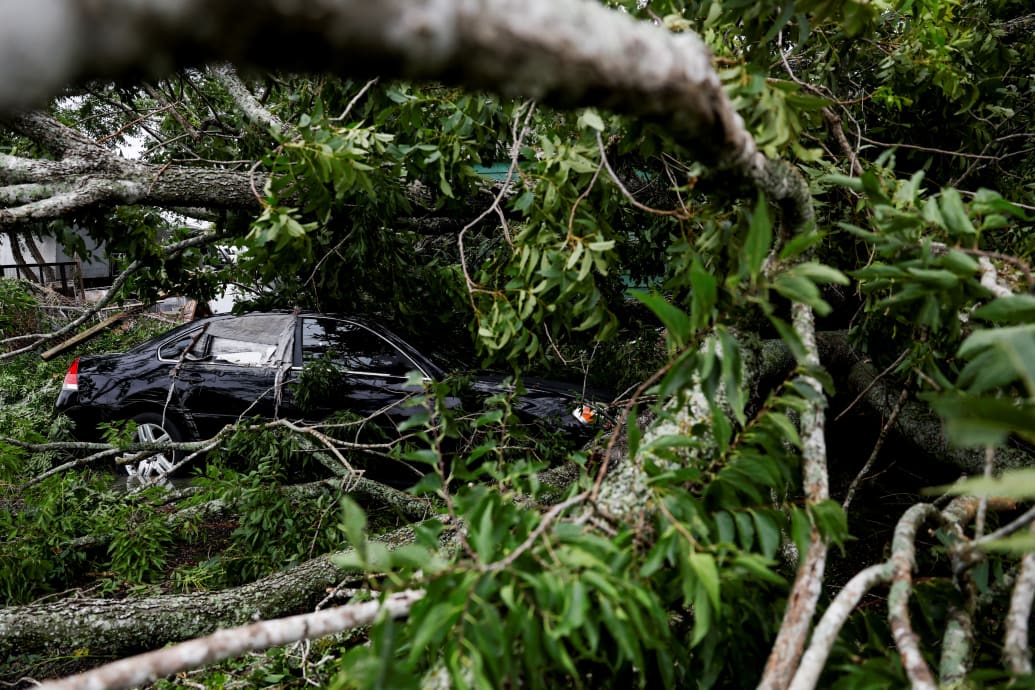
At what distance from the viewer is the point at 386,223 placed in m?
4.34

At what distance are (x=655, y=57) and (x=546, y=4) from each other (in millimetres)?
234

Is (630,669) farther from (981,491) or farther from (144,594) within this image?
(144,594)

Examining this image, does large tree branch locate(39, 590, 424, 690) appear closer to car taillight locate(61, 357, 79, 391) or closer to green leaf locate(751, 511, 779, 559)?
green leaf locate(751, 511, 779, 559)

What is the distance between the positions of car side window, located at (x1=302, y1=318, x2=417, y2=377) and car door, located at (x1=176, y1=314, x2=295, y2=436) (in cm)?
20

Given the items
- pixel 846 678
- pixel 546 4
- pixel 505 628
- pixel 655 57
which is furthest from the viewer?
pixel 846 678

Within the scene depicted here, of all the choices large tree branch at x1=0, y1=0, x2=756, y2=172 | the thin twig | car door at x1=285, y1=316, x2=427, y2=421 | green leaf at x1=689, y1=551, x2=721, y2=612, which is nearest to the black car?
car door at x1=285, y1=316, x2=427, y2=421

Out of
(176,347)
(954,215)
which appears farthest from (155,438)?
(954,215)

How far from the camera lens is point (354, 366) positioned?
5215mm

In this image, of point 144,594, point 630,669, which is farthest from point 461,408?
point 630,669

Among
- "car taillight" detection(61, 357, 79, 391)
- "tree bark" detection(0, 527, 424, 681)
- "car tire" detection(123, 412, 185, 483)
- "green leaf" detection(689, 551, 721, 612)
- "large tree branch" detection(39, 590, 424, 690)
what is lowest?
"car tire" detection(123, 412, 185, 483)

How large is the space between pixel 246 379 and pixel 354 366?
97 cm

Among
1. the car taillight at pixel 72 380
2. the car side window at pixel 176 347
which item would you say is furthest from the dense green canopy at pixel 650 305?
the car taillight at pixel 72 380

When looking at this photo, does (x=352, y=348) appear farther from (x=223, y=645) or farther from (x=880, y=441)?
(x=223, y=645)

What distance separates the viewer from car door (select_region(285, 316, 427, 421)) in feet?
16.7
